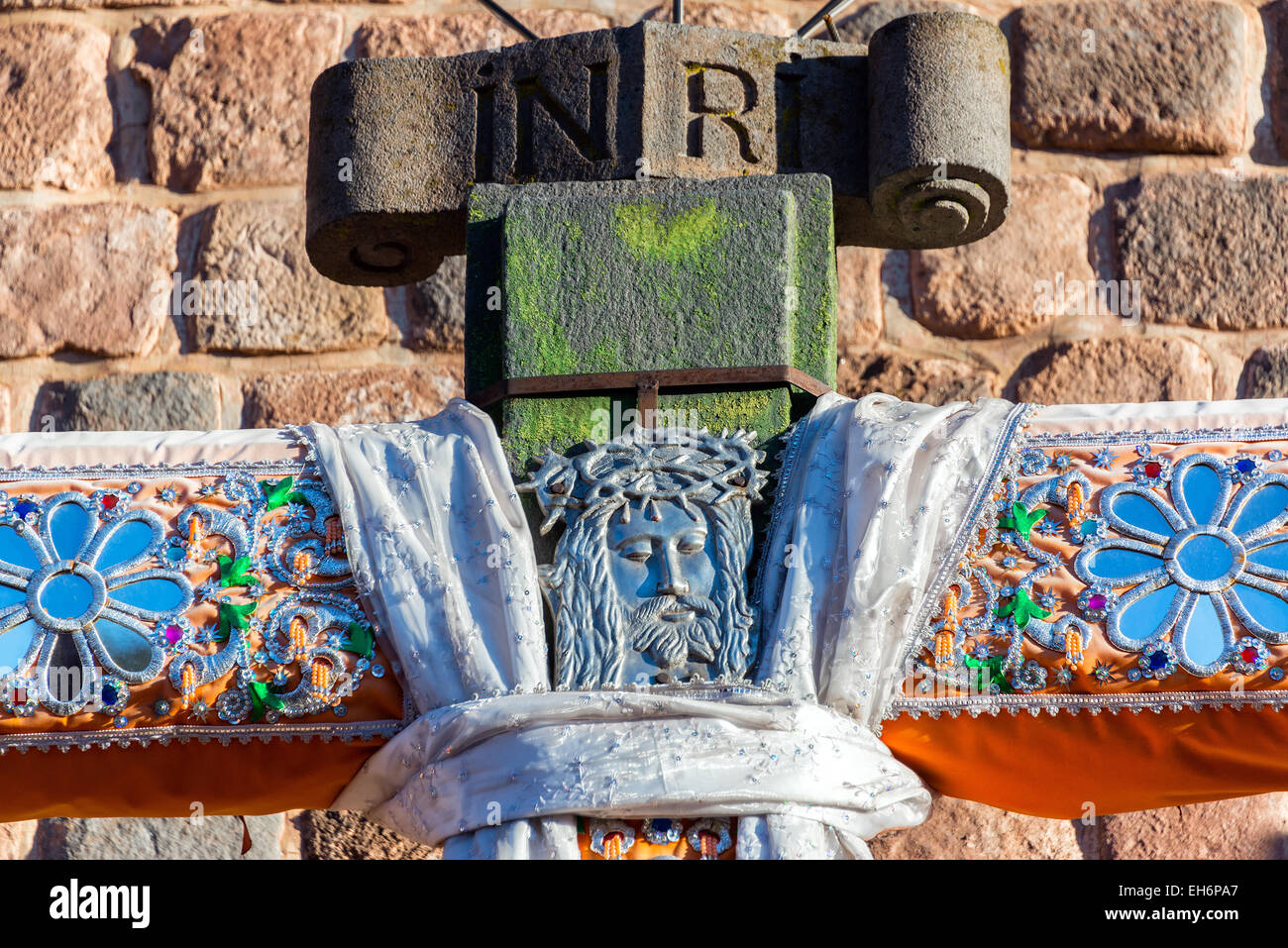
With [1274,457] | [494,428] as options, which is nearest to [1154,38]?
[1274,457]

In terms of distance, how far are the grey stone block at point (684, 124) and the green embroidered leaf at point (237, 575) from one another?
0.59 metres

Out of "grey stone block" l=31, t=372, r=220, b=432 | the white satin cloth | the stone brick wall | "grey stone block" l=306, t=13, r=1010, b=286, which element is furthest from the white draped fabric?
"grey stone block" l=31, t=372, r=220, b=432

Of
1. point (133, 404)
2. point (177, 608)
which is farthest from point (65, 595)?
point (133, 404)

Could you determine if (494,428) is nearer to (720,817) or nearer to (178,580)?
Result: (178,580)

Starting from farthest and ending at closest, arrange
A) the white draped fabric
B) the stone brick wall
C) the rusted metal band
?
the stone brick wall → the rusted metal band → the white draped fabric

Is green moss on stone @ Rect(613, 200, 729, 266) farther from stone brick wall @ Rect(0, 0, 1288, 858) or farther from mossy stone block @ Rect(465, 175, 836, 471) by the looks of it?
stone brick wall @ Rect(0, 0, 1288, 858)

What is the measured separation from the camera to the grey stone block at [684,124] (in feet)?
9.66

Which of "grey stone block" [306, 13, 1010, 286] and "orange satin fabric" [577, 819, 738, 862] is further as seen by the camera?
"grey stone block" [306, 13, 1010, 286]

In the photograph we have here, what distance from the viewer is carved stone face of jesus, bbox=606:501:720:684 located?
2500 millimetres

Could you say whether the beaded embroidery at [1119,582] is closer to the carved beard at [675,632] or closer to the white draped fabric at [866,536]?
the white draped fabric at [866,536]

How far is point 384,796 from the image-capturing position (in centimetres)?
254

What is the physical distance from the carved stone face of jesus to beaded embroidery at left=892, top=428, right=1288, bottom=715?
0.76ft

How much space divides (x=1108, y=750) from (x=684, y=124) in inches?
38.8

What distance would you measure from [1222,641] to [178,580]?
3.82 ft
